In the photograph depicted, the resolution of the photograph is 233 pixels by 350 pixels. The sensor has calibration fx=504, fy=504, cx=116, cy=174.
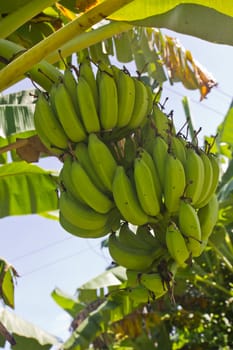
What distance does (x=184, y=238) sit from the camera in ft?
2.83

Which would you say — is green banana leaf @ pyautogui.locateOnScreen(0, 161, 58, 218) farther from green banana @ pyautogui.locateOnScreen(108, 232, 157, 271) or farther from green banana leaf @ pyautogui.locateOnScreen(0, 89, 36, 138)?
green banana @ pyautogui.locateOnScreen(108, 232, 157, 271)

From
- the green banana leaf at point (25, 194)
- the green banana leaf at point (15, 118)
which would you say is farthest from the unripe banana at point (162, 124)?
the green banana leaf at point (25, 194)

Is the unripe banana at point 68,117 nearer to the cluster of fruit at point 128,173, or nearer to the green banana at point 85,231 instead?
the cluster of fruit at point 128,173

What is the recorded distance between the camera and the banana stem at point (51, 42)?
975 millimetres

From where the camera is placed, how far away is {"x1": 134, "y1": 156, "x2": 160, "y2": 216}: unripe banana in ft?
2.91

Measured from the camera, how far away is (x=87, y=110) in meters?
0.99

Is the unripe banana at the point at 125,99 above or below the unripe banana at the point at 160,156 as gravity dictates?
above

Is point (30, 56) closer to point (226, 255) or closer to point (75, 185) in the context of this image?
point (75, 185)

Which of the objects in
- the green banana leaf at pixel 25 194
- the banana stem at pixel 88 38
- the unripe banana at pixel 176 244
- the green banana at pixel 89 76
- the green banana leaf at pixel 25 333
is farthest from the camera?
the green banana leaf at pixel 25 333

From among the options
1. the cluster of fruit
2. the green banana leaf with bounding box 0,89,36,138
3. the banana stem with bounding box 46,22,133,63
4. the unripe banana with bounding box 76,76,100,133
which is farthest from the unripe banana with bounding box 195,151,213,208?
the green banana leaf with bounding box 0,89,36,138

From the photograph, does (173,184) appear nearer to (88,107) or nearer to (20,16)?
(88,107)

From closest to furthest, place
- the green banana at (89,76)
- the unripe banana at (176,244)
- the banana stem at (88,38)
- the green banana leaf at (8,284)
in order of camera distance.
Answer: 1. the unripe banana at (176,244)
2. the green banana at (89,76)
3. the banana stem at (88,38)
4. the green banana leaf at (8,284)

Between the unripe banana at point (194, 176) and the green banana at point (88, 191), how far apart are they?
15 centimetres

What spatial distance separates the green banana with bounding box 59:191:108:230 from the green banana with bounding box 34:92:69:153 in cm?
11
